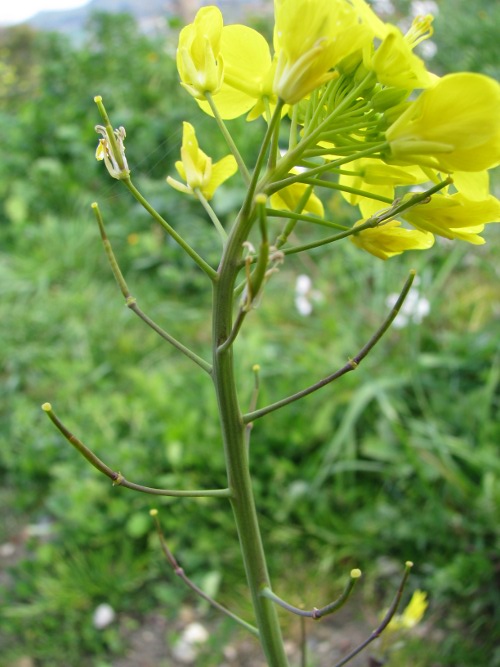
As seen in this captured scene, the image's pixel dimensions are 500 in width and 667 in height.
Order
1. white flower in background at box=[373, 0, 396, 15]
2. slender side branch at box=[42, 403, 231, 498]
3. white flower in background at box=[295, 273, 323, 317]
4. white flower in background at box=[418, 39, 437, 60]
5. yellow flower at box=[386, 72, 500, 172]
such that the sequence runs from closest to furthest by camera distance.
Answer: yellow flower at box=[386, 72, 500, 172] < slender side branch at box=[42, 403, 231, 498] < white flower in background at box=[295, 273, 323, 317] < white flower in background at box=[418, 39, 437, 60] < white flower in background at box=[373, 0, 396, 15]

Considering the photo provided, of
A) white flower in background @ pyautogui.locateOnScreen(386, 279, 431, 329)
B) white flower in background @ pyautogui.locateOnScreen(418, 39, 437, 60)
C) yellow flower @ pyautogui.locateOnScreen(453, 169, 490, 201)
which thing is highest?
yellow flower @ pyautogui.locateOnScreen(453, 169, 490, 201)

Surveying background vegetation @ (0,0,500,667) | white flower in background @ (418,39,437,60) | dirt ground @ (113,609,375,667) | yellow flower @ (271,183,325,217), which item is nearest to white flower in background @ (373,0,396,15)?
white flower in background @ (418,39,437,60)

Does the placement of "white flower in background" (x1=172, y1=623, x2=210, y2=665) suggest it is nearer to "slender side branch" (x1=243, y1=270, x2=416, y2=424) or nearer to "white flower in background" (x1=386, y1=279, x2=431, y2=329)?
"white flower in background" (x1=386, y1=279, x2=431, y2=329)

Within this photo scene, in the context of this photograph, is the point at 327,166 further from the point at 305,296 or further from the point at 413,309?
the point at 305,296

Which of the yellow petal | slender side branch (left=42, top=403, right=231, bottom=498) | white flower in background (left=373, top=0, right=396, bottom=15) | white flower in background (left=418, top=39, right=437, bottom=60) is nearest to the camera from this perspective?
slender side branch (left=42, top=403, right=231, bottom=498)

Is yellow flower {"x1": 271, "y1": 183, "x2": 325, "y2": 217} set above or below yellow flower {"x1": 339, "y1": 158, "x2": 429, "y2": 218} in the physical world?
below

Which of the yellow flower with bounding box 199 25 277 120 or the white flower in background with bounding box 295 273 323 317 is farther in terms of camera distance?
the white flower in background with bounding box 295 273 323 317

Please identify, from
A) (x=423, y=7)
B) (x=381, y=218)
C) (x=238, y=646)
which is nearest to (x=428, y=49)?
(x=423, y=7)
